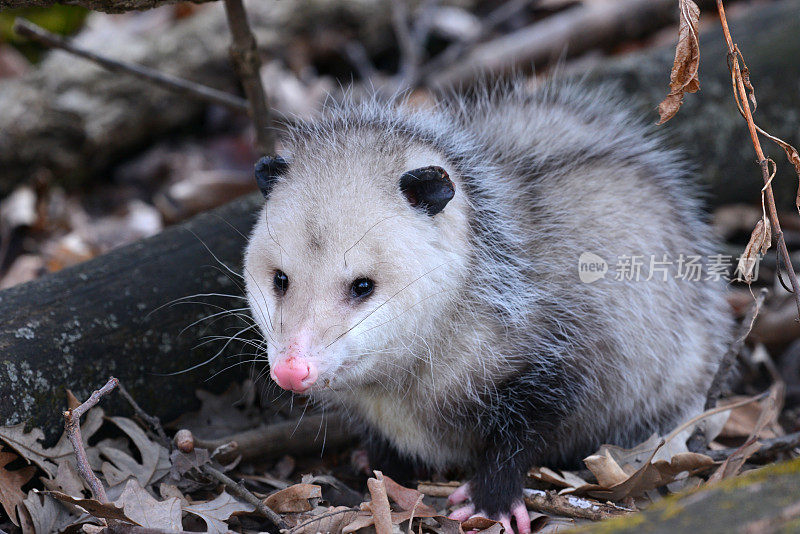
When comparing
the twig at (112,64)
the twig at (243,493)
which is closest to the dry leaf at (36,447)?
the twig at (243,493)

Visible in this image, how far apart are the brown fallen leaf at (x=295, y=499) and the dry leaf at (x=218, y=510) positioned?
64mm

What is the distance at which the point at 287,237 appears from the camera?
1.75 metres

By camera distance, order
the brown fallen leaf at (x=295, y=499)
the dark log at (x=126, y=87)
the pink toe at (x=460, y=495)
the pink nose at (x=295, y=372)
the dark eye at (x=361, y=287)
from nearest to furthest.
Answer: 1. the pink nose at (x=295, y=372)
2. the dark eye at (x=361, y=287)
3. the brown fallen leaf at (x=295, y=499)
4. the pink toe at (x=460, y=495)
5. the dark log at (x=126, y=87)

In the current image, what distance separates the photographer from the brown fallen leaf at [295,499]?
192 centimetres

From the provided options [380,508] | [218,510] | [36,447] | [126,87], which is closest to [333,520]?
[380,508]

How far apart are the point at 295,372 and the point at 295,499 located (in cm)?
52

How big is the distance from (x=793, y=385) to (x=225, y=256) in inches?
80.9

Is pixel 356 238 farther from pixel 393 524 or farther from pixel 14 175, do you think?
pixel 14 175

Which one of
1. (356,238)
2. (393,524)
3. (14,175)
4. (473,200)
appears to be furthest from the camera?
(14,175)

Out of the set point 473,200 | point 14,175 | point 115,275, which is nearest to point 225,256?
point 115,275

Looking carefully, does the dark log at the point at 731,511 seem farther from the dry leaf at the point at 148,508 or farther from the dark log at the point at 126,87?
the dark log at the point at 126,87

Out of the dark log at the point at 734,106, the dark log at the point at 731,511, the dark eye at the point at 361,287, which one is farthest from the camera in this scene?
the dark log at the point at 734,106

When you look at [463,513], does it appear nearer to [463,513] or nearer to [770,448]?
[463,513]

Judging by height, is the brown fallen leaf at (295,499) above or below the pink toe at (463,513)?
above
